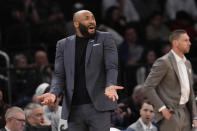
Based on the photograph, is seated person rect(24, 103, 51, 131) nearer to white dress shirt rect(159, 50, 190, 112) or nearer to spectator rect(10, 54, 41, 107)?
spectator rect(10, 54, 41, 107)

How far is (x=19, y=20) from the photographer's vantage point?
12.8 meters

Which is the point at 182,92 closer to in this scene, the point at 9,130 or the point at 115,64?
the point at 115,64

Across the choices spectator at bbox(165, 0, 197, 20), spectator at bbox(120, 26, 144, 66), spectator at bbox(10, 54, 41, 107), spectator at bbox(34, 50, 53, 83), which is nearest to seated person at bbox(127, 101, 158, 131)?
spectator at bbox(34, 50, 53, 83)

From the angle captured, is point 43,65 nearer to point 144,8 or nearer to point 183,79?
point 183,79

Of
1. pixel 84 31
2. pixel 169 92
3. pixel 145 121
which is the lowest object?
pixel 145 121

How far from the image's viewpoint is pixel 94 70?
631cm

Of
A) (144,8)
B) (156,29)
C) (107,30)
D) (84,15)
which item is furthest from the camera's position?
(144,8)

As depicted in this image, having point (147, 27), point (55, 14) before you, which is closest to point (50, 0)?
point (55, 14)

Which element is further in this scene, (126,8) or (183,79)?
(126,8)

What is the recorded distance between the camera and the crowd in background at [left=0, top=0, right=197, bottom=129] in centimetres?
1089

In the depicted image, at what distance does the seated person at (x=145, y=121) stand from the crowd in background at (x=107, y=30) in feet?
1.94

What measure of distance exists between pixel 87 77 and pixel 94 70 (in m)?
Result: 0.10

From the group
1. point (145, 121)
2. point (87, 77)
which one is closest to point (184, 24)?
point (145, 121)

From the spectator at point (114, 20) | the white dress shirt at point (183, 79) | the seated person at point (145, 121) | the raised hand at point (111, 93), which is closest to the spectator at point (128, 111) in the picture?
the seated person at point (145, 121)
